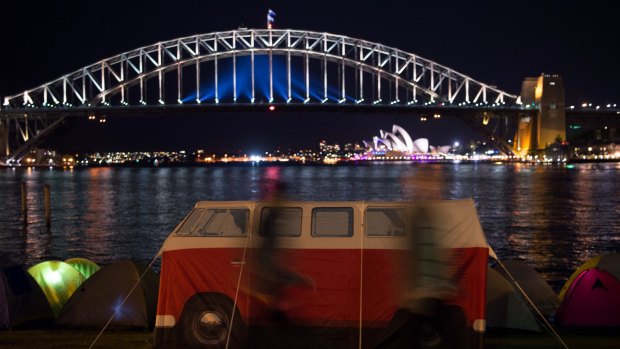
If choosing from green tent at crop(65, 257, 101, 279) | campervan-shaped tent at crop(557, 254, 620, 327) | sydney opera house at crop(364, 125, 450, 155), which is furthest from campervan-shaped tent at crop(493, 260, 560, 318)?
sydney opera house at crop(364, 125, 450, 155)

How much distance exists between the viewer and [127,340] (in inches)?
323

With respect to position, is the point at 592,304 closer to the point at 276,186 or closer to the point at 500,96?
the point at 276,186

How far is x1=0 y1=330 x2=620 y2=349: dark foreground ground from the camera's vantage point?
798 centimetres

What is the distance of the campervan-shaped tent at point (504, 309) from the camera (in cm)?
872

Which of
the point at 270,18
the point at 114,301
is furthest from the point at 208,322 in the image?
the point at 270,18

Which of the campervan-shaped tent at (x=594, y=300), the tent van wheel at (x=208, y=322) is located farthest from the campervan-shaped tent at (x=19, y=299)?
the campervan-shaped tent at (x=594, y=300)

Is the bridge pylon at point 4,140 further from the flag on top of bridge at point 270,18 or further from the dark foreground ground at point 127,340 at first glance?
the dark foreground ground at point 127,340

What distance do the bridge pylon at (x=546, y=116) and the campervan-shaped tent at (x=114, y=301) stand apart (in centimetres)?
10936

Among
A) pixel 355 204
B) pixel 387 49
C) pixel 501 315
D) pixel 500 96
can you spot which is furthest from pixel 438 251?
pixel 500 96

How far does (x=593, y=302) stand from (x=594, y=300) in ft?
0.08

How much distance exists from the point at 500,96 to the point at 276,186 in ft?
406

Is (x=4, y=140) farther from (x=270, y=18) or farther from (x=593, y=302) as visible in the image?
(x=593, y=302)

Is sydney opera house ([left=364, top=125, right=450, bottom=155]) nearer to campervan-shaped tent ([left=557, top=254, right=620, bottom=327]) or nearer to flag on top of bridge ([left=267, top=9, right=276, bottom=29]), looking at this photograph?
flag on top of bridge ([left=267, top=9, right=276, bottom=29])

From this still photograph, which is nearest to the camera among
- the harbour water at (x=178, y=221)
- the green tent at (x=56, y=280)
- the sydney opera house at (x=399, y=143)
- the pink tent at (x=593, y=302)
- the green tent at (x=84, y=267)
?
the pink tent at (x=593, y=302)
